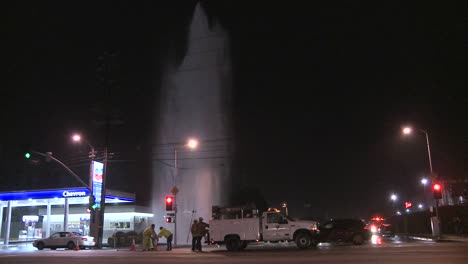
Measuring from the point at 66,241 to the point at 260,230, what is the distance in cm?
1781

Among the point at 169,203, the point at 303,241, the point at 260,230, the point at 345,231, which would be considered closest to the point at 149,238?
the point at 169,203

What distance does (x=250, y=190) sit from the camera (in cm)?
11994

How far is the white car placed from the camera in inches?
1384

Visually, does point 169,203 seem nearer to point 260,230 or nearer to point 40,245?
point 40,245

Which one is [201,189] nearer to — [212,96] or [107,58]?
[212,96]

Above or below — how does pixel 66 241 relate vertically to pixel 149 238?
below

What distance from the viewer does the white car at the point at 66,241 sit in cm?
3516

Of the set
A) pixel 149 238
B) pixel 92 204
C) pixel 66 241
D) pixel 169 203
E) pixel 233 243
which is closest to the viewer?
pixel 233 243

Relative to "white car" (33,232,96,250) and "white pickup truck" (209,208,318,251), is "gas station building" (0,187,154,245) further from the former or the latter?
"white pickup truck" (209,208,318,251)

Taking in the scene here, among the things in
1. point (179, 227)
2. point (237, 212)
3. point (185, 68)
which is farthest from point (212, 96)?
point (237, 212)

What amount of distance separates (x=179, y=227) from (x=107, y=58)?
64.1 feet

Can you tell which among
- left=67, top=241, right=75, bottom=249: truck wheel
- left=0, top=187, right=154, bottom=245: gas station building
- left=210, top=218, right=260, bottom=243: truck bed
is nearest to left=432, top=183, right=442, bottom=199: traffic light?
left=210, top=218, right=260, bottom=243: truck bed

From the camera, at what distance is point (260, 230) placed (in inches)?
999

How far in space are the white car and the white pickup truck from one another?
13077 mm
